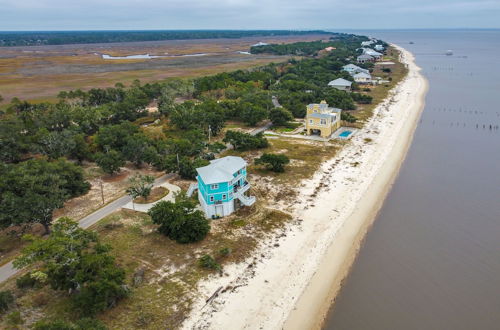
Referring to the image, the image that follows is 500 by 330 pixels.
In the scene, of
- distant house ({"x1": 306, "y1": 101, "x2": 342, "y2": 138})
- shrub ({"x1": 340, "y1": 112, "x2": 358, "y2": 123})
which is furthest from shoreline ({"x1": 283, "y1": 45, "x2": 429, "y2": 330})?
shrub ({"x1": 340, "y1": 112, "x2": 358, "y2": 123})

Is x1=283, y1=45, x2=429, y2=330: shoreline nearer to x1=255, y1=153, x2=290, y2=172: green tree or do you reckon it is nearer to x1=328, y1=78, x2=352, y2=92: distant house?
x1=255, y1=153, x2=290, y2=172: green tree

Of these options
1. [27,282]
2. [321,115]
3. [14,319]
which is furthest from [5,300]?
[321,115]

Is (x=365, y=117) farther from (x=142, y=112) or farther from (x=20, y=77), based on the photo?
(x=20, y=77)

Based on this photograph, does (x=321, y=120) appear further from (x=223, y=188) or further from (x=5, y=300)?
(x=5, y=300)

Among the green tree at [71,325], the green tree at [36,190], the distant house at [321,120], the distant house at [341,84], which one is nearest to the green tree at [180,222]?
the green tree at [36,190]

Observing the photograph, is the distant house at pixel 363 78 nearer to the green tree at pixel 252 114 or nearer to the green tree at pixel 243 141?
the green tree at pixel 252 114
